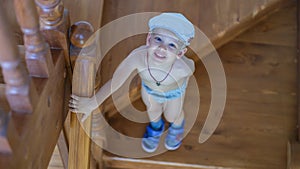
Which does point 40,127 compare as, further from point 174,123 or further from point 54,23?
point 174,123

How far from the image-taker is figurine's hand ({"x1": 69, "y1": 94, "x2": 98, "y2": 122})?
1571 mm

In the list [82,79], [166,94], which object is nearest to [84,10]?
[82,79]

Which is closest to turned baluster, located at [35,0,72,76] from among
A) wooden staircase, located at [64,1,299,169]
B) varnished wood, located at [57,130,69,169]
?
wooden staircase, located at [64,1,299,169]

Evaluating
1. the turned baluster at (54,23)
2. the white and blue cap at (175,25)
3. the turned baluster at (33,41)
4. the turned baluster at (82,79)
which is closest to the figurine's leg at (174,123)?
the turned baluster at (82,79)

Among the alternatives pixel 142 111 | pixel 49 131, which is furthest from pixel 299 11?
pixel 49 131

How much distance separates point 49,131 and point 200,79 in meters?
0.84

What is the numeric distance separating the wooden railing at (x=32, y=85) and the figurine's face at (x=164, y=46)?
0.25 meters

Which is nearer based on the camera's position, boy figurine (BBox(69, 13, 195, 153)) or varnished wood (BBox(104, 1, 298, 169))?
boy figurine (BBox(69, 13, 195, 153))

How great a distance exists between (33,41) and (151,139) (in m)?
0.85

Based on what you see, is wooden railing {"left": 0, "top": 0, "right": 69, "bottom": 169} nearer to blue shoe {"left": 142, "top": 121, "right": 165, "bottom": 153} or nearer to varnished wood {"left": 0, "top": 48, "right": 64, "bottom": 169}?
varnished wood {"left": 0, "top": 48, "right": 64, "bottom": 169}

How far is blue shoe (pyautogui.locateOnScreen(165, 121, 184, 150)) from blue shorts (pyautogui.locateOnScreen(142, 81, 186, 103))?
9.9 inches

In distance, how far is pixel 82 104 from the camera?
1583mm

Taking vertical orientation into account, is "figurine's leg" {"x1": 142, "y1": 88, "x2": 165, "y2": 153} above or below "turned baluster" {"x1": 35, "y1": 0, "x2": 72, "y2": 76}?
below

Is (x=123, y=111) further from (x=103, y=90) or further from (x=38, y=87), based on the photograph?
(x=38, y=87)
